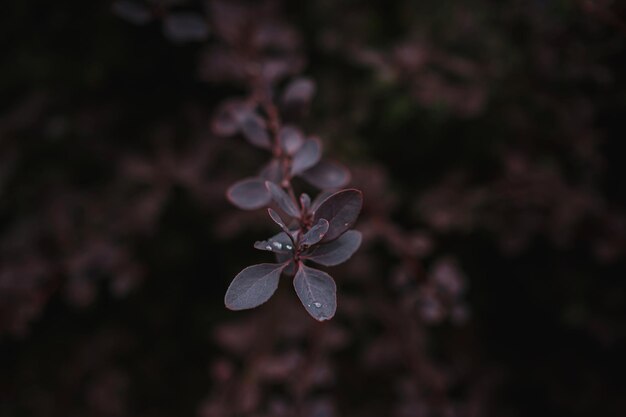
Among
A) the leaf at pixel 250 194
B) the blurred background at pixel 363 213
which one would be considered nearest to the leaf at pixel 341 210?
the leaf at pixel 250 194

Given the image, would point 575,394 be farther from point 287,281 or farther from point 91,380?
point 91,380

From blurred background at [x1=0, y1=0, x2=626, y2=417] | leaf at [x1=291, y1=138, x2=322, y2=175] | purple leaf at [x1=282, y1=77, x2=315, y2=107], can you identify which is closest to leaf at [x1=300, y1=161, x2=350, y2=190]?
leaf at [x1=291, y1=138, x2=322, y2=175]

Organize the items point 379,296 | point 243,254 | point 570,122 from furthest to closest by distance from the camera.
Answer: point 243,254 < point 379,296 < point 570,122

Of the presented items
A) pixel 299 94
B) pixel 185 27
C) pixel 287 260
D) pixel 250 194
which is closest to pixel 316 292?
pixel 287 260

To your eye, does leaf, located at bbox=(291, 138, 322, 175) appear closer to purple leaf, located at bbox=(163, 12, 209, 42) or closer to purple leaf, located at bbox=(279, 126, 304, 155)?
purple leaf, located at bbox=(279, 126, 304, 155)

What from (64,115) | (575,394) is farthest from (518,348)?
(64,115)

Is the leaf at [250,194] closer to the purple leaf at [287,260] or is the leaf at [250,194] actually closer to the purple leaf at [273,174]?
the purple leaf at [273,174]

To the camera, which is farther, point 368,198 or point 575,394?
point 575,394

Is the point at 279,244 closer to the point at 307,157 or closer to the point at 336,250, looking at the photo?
the point at 336,250
